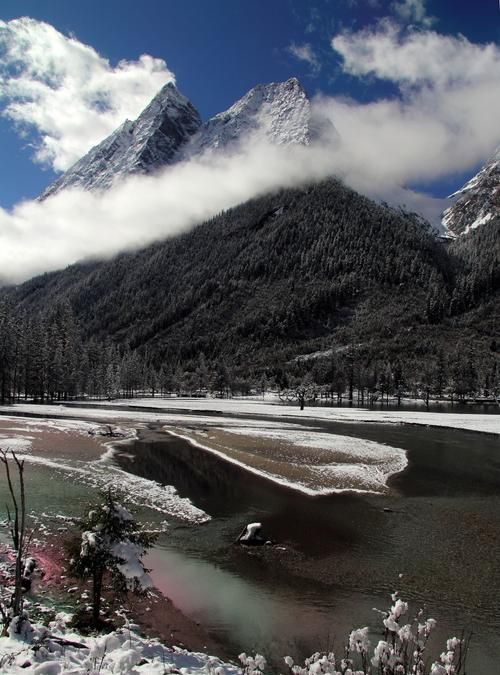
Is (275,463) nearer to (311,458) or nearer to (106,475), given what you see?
(311,458)

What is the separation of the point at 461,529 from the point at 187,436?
1524 inches

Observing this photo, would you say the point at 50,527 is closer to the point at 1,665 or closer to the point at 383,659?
the point at 1,665

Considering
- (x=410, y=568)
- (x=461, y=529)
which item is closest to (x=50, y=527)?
→ (x=410, y=568)

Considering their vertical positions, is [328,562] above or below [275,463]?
below

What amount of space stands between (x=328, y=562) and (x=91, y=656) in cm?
1151

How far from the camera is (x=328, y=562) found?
63.5ft

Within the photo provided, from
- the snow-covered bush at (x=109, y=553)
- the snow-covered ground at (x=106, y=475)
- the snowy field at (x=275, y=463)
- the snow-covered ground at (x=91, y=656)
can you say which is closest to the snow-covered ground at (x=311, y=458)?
the snowy field at (x=275, y=463)

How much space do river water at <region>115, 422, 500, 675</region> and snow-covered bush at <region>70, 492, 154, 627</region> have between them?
9.20 feet

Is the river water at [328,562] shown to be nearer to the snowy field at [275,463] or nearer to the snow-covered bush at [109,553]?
the snowy field at [275,463]

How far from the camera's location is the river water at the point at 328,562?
1436 centimetres

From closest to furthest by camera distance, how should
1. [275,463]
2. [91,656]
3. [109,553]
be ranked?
1. [91,656]
2. [109,553]
3. [275,463]

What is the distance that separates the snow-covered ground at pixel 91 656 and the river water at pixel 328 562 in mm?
2292

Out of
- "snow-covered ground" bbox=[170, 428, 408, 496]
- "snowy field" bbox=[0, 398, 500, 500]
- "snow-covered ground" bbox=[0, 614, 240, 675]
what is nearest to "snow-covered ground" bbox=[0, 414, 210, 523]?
"snowy field" bbox=[0, 398, 500, 500]

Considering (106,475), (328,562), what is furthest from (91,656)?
(106,475)
